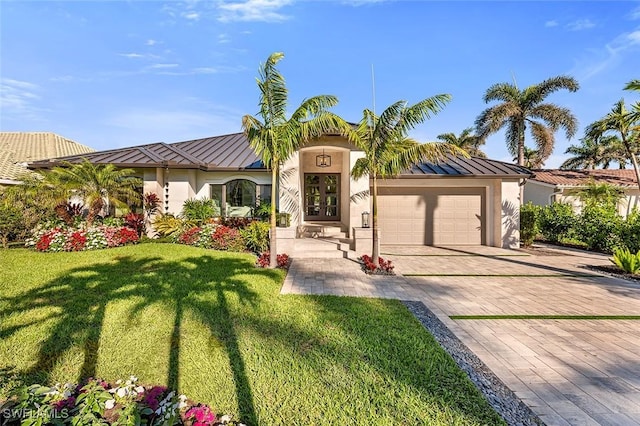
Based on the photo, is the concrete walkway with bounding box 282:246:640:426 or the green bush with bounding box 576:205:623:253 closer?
the concrete walkway with bounding box 282:246:640:426

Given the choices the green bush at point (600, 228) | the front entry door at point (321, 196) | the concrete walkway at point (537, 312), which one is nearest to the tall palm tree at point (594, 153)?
the green bush at point (600, 228)

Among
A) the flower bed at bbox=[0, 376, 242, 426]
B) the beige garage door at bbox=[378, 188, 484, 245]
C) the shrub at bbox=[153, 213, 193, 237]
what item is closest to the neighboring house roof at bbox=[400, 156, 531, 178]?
the beige garage door at bbox=[378, 188, 484, 245]

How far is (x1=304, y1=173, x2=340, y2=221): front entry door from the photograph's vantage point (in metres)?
14.3

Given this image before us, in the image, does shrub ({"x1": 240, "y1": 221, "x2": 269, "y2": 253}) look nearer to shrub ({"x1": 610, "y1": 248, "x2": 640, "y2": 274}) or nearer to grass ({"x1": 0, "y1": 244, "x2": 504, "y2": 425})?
grass ({"x1": 0, "y1": 244, "x2": 504, "y2": 425})

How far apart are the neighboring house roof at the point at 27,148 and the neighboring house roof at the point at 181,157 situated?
7181 mm

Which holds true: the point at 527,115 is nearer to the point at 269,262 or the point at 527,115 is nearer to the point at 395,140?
the point at 395,140

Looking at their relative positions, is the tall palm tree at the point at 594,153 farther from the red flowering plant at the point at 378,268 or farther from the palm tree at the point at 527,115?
the red flowering plant at the point at 378,268

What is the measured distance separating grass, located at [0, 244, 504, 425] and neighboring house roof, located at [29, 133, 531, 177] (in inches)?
273

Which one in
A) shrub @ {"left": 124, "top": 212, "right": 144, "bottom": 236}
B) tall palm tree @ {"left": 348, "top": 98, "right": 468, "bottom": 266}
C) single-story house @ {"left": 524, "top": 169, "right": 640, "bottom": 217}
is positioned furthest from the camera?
single-story house @ {"left": 524, "top": 169, "right": 640, "bottom": 217}

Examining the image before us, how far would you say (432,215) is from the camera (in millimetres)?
14211

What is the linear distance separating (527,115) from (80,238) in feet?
78.5

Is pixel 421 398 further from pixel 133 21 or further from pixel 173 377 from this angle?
pixel 133 21

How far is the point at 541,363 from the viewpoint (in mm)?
3814

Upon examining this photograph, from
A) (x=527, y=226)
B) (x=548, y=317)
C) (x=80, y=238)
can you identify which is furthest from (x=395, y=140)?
(x=80, y=238)
